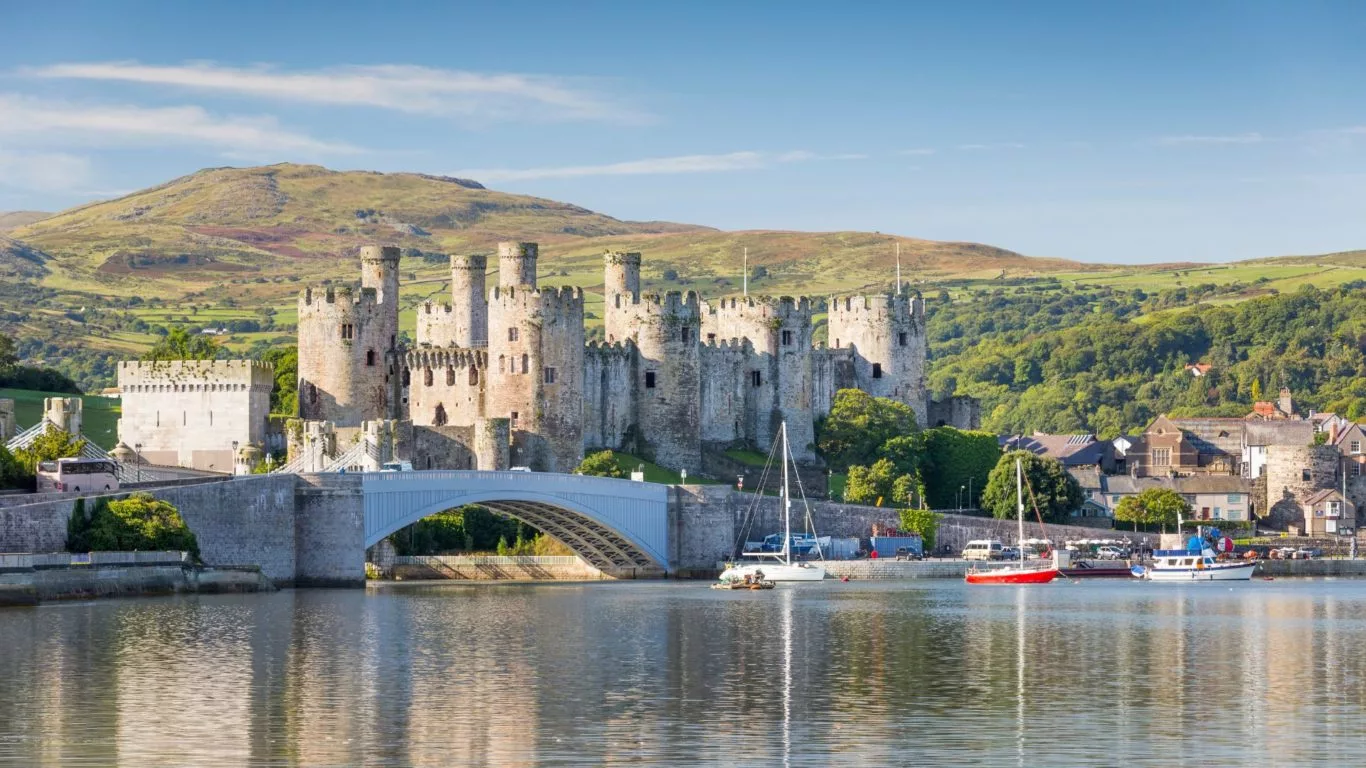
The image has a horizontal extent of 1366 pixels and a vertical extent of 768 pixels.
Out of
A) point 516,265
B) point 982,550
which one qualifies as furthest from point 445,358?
point 982,550

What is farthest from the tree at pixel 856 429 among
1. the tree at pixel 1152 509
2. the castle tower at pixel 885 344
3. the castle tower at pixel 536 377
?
the castle tower at pixel 536 377

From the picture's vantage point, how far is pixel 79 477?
6831 cm

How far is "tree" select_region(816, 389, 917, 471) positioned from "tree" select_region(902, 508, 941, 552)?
4.74m

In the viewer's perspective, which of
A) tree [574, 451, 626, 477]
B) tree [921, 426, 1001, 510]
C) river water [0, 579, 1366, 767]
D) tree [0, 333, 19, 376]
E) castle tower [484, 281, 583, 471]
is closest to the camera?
river water [0, 579, 1366, 767]

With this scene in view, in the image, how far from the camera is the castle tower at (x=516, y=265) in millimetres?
98125

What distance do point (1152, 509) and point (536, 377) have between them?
36.9 meters

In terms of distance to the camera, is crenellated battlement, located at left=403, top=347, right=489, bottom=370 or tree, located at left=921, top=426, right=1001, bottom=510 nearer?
crenellated battlement, located at left=403, top=347, right=489, bottom=370

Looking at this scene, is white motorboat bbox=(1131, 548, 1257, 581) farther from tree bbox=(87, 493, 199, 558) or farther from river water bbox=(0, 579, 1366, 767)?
tree bbox=(87, 493, 199, 558)

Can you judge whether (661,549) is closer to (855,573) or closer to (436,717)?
(855,573)

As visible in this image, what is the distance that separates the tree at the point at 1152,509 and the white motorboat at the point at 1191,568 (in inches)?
579

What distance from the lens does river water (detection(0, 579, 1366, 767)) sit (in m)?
34.6

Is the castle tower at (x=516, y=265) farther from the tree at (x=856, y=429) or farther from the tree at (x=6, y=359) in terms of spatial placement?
the tree at (x=6, y=359)

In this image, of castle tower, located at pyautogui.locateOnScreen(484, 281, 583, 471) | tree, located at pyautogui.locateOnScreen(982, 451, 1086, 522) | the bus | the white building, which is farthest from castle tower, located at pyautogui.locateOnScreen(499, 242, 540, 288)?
the bus

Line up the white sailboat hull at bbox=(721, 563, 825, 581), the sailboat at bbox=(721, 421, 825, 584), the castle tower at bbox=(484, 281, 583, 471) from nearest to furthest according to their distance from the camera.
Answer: the sailboat at bbox=(721, 421, 825, 584)
the white sailboat hull at bbox=(721, 563, 825, 581)
the castle tower at bbox=(484, 281, 583, 471)
